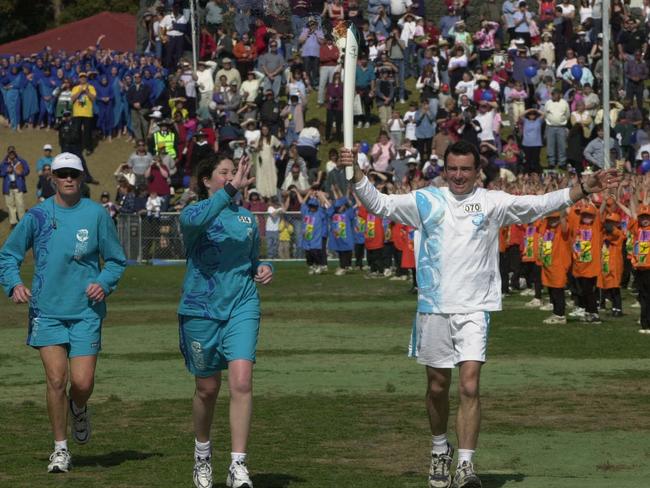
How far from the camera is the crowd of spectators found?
114ft

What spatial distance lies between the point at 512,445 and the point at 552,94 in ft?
83.1

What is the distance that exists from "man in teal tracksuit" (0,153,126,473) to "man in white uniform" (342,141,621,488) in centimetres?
205

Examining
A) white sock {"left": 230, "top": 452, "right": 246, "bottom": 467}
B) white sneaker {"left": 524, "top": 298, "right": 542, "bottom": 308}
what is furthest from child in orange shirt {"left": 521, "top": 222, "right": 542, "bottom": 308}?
white sock {"left": 230, "top": 452, "right": 246, "bottom": 467}

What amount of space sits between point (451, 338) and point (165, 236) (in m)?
24.7

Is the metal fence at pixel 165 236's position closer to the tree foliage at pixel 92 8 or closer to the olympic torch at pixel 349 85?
the olympic torch at pixel 349 85

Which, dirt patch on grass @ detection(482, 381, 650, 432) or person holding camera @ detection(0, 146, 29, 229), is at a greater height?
person holding camera @ detection(0, 146, 29, 229)

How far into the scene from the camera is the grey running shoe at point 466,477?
911 centimetres

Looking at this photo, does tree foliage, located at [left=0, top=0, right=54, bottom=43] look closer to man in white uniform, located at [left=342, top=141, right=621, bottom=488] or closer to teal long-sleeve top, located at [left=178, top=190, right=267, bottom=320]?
teal long-sleeve top, located at [left=178, top=190, right=267, bottom=320]

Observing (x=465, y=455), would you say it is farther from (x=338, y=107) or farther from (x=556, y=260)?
(x=338, y=107)

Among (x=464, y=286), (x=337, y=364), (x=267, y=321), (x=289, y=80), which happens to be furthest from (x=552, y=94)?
(x=464, y=286)

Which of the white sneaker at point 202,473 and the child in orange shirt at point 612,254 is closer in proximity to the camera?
the white sneaker at point 202,473

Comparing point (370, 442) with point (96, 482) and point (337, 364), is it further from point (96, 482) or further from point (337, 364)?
point (337, 364)

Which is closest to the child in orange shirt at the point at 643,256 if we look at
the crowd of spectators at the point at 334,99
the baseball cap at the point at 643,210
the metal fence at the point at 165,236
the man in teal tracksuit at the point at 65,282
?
the baseball cap at the point at 643,210

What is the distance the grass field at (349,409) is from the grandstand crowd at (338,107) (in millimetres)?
8029
